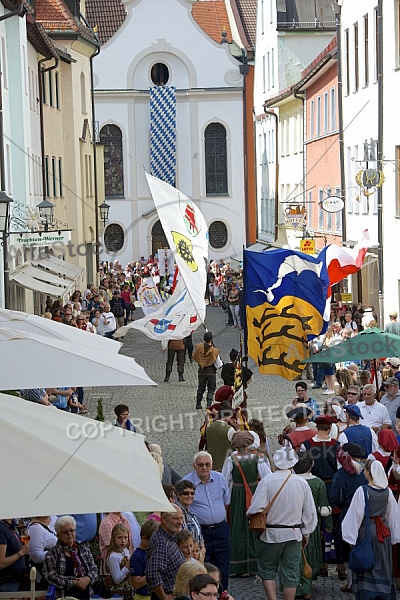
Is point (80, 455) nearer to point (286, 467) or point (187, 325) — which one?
point (286, 467)

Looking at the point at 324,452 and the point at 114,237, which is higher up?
the point at 114,237

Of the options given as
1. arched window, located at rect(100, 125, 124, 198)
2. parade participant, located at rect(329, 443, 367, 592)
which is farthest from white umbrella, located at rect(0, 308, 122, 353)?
arched window, located at rect(100, 125, 124, 198)

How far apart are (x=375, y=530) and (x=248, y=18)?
5449 centimetres

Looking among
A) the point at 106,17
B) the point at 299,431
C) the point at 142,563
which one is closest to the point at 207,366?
the point at 299,431

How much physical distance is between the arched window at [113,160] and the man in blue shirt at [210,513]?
5114cm

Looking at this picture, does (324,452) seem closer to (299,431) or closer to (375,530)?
(299,431)

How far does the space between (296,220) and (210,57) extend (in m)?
26.9

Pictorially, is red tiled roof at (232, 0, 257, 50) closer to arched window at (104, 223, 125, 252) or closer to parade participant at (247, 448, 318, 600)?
arched window at (104, 223, 125, 252)

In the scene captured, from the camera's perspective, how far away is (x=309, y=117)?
38531 millimetres

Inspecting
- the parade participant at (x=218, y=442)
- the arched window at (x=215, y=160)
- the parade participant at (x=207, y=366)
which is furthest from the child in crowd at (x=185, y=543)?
the arched window at (x=215, y=160)

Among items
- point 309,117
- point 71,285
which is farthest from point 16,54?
point 309,117

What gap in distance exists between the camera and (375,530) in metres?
8.68

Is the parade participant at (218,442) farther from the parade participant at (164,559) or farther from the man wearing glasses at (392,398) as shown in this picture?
the parade participant at (164,559)

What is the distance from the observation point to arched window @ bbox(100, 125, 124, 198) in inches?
2347
